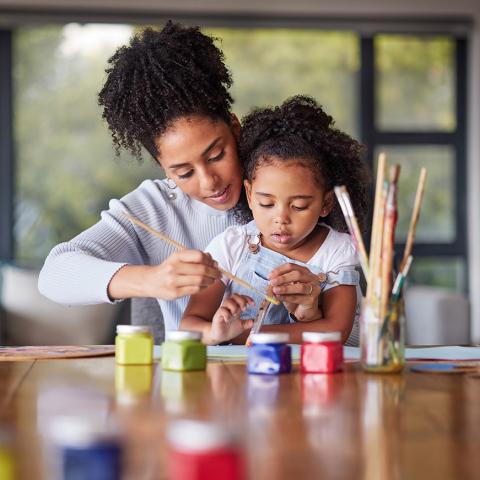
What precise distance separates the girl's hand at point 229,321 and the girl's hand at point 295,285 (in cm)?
6

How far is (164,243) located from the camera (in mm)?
2328

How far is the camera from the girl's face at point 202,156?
6.57ft

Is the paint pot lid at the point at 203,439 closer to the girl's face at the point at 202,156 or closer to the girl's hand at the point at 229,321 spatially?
the girl's hand at the point at 229,321

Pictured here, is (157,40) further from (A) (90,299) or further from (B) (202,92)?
(A) (90,299)

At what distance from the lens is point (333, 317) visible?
1919mm

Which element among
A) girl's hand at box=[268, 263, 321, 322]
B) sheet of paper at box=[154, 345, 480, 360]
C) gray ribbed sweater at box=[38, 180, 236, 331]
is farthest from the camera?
gray ribbed sweater at box=[38, 180, 236, 331]

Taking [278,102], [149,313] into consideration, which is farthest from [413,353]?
[278,102]

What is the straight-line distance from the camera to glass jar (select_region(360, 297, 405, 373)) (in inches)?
55.1

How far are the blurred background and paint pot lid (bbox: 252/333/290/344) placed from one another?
13.8ft

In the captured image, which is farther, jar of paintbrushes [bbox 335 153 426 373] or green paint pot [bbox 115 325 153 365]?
green paint pot [bbox 115 325 153 365]

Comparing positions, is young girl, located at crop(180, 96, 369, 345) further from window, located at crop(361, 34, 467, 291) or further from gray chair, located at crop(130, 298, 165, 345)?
window, located at crop(361, 34, 467, 291)

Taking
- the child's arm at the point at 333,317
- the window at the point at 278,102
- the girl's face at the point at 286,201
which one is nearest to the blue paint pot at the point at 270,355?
the child's arm at the point at 333,317

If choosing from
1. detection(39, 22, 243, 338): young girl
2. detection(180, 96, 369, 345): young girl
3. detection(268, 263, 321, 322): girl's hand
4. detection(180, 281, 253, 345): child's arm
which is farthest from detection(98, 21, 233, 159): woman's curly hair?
detection(268, 263, 321, 322): girl's hand

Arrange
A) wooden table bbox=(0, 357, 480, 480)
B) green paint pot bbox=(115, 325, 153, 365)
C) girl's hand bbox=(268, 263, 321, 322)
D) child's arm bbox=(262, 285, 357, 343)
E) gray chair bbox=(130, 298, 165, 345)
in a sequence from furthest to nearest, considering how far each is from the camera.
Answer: gray chair bbox=(130, 298, 165, 345)
child's arm bbox=(262, 285, 357, 343)
girl's hand bbox=(268, 263, 321, 322)
green paint pot bbox=(115, 325, 153, 365)
wooden table bbox=(0, 357, 480, 480)
